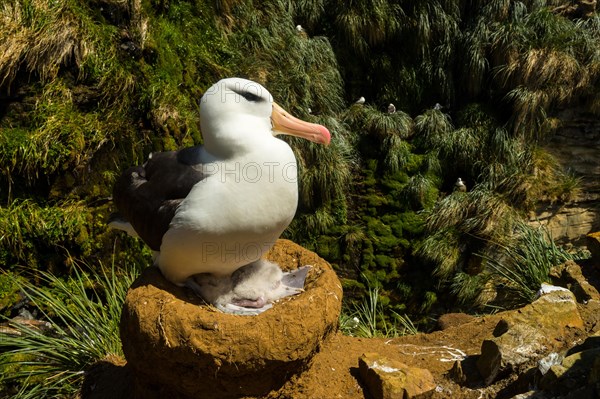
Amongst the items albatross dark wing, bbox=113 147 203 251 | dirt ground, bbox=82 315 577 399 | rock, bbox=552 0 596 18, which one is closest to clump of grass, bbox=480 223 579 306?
dirt ground, bbox=82 315 577 399

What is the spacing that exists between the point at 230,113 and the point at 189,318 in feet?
3.39

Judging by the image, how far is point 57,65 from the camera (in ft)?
19.4

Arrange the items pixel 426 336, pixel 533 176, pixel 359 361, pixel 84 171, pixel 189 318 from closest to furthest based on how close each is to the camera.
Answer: pixel 189 318 < pixel 359 361 < pixel 426 336 < pixel 84 171 < pixel 533 176

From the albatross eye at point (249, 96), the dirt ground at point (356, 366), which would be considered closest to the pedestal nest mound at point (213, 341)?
the dirt ground at point (356, 366)

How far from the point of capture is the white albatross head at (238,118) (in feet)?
9.83

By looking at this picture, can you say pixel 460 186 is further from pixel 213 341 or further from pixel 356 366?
pixel 213 341

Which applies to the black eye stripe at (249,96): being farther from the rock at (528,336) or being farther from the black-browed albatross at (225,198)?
the rock at (528,336)

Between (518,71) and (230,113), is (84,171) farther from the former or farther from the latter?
(518,71)

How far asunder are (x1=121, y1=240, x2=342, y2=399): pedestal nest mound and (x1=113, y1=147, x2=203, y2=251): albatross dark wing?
315 millimetres

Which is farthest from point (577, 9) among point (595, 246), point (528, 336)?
point (528, 336)

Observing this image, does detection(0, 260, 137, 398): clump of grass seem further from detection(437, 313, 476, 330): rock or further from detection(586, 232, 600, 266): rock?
detection(586, 232, 600, 266): rock

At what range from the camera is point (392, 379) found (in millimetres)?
3113

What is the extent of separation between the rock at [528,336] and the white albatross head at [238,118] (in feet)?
4.91

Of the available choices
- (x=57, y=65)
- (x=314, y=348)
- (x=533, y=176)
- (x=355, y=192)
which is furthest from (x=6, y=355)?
(x=533, y=176)
